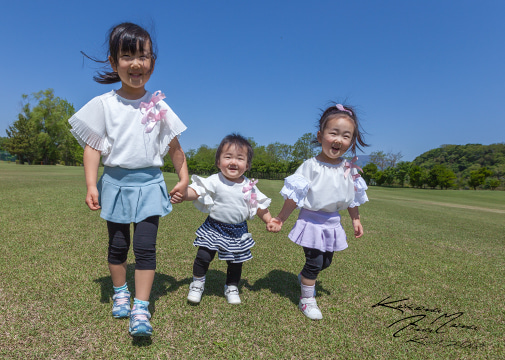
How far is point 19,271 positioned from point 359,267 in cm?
388

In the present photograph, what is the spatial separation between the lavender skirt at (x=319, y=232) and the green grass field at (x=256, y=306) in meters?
0.58

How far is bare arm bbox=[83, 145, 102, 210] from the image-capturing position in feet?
7.41

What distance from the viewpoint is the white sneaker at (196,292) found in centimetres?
258

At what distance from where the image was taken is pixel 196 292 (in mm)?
2639

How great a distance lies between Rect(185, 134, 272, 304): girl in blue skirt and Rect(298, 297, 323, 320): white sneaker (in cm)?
57

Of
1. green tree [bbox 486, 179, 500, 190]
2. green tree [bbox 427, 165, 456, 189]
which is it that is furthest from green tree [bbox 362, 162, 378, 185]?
green tree [bbox 486, 179, 500, 190]

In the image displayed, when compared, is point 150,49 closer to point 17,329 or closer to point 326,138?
point 326,138

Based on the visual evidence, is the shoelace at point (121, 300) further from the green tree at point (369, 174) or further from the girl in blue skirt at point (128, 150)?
the green tree at point (369, 174)

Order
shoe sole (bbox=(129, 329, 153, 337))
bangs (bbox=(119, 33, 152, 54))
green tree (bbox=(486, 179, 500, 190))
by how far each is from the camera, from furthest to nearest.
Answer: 1. green tree (bbox=(486, 179, 500, 190))
2. bangs (bbox=(119, 33, 152, 54))
3. shoe sole (bbox=(129, 329, 153, 337))

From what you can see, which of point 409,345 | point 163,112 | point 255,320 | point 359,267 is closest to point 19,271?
point 163,112

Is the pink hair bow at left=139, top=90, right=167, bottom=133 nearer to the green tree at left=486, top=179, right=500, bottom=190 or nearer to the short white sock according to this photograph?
the short white sock

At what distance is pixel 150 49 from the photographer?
2.34 metres

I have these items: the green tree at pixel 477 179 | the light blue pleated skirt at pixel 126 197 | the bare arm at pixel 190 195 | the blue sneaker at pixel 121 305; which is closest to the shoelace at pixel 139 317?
the blue sneaker at pixel 121 305

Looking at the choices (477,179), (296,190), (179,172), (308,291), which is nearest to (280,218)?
(296,190)
